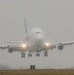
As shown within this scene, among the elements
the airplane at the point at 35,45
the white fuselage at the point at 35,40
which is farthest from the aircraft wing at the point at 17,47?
the white fuselage at the point at 35,40

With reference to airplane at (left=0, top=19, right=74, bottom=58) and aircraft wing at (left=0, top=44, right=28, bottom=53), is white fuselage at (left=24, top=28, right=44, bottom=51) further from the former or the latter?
aircraft wing at (left=0, top=44, right=28, bottom=53)

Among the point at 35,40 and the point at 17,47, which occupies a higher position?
the point at 35,40

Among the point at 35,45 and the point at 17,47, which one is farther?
the point at 17,47

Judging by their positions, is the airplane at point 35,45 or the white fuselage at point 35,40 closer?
the airplane at point 35,45

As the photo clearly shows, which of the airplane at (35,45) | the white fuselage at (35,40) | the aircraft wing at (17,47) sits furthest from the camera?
the aircraft wing at (17,47)

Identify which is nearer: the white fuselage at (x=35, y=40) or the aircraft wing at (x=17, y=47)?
the white fuselage at (x=35, y=40)

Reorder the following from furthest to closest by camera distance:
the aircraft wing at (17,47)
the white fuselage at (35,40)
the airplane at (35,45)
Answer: the aircraft wing at (17,47) → the white fuselage at (35,40) → the airplane at (35,45)

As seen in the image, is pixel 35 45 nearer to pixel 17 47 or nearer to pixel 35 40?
pixel 35 40

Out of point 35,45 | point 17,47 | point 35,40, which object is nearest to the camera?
point 35,45

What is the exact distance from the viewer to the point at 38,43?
90.1 metres

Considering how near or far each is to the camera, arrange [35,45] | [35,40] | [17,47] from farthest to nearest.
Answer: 1. [17,47]
2. [35,40]
3. [35,45]

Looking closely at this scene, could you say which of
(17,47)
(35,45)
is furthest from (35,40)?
(17,47)

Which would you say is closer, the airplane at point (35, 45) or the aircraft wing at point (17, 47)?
the airplane at point (35, 45)

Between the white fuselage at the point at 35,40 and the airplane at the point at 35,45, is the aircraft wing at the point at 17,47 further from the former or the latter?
the white fuselage at the point at 35,40
